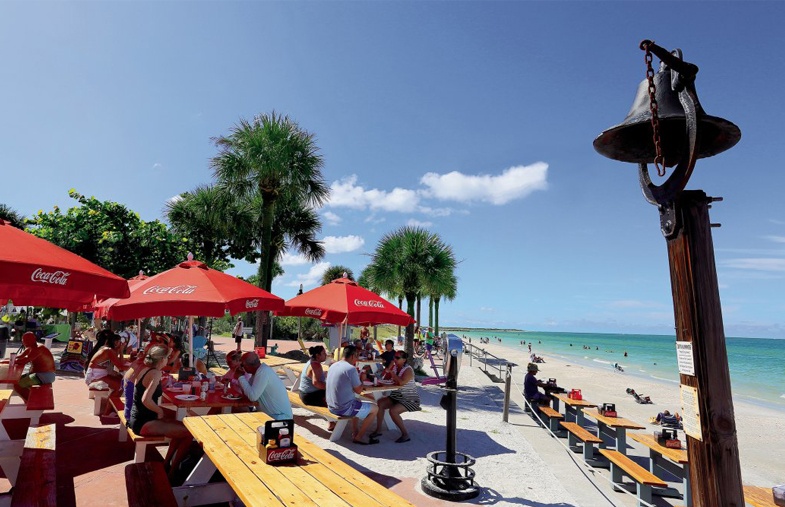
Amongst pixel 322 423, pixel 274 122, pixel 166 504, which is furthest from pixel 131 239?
pixel 166 504

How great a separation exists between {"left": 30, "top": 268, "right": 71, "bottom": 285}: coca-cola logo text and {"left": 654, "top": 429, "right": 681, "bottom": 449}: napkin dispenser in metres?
7.61

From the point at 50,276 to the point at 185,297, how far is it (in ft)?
8.48

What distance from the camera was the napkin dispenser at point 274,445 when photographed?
3537 millimetres

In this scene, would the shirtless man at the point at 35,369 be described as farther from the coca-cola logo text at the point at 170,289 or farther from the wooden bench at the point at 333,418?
the wooden bench at the point at 333,418

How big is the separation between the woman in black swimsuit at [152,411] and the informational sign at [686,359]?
4765 millimetres

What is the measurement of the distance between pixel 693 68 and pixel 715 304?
1456 millimetres

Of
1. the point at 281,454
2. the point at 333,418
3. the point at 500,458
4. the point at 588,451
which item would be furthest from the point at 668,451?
the point at 281,454

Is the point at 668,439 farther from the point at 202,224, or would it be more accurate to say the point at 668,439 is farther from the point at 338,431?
the point at 202,224

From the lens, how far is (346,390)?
23.6 feet

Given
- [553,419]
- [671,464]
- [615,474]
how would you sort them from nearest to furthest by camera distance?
[615,474], [671,464], [553,419]

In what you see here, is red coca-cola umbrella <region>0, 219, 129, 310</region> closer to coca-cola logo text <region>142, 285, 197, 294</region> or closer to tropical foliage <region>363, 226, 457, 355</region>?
coca-cola logo text <region>142, 285, 197, 294</region>

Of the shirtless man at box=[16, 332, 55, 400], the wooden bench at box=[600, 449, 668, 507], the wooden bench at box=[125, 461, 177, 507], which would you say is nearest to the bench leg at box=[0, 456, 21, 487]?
the wooden bench at box=[125, 461, 177, 507]

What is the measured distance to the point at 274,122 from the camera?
16766mm

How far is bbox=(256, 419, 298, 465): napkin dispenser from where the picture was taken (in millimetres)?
3537
